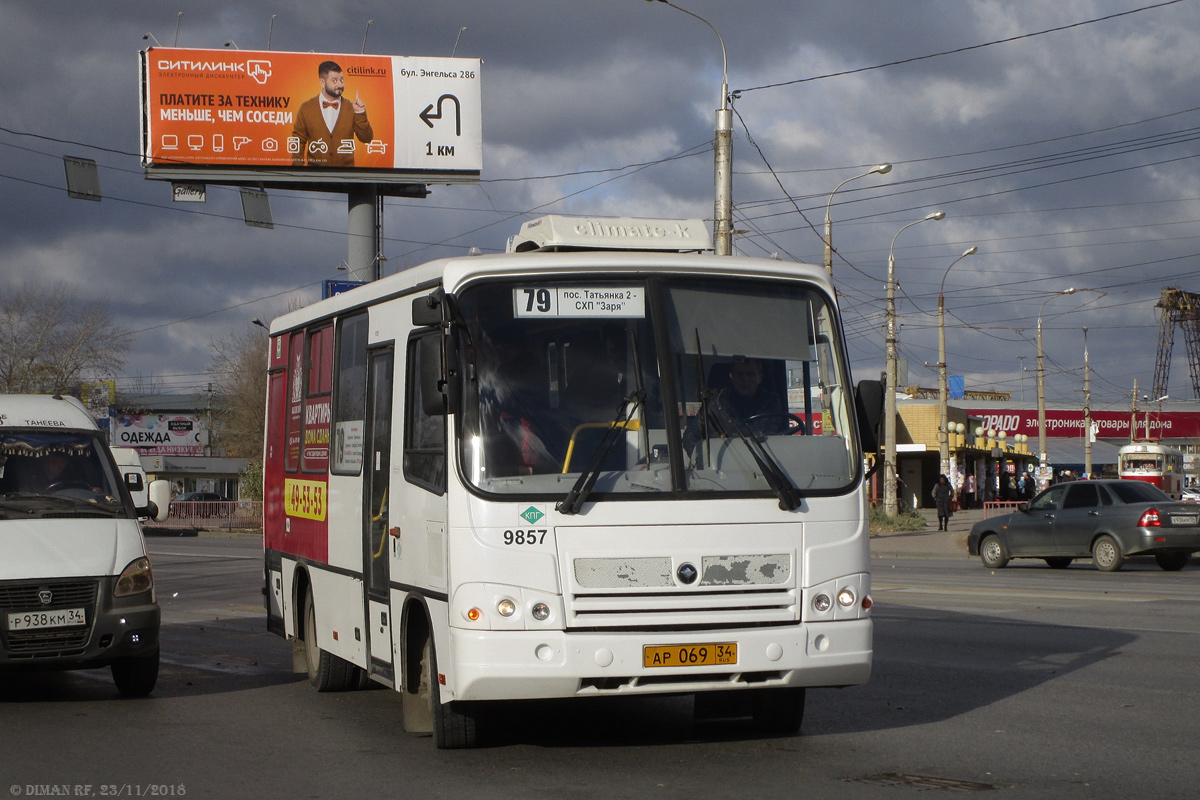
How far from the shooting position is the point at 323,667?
33.1 feet

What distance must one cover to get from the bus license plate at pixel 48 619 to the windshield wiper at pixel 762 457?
4.93 metres

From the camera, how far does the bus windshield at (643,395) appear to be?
23.4ft

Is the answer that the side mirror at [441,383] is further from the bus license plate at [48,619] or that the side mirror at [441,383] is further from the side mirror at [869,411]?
the bus license plate at [48,619]

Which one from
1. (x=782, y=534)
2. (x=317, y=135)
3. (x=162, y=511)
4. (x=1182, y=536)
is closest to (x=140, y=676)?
(x=162, y=511)

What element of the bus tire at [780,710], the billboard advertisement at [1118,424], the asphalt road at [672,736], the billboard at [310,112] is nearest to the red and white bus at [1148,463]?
the billboard at [310,112]

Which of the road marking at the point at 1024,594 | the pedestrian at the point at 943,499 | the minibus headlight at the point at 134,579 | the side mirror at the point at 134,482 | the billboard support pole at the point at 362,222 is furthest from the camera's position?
the billboard support pole at the point at 362,222

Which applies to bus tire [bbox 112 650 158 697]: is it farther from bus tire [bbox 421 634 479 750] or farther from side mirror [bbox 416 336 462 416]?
side mirror [bbox 416 336 462 416]

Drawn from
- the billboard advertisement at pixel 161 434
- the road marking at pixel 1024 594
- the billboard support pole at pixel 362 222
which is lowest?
the road marking at pixel 1024 594

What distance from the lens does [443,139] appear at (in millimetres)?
41656

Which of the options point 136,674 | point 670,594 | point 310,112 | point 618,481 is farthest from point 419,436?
point 310,112

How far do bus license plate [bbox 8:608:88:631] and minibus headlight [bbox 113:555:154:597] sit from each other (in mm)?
287

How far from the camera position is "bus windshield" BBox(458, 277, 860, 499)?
23.4 ft

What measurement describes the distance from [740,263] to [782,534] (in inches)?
63.8

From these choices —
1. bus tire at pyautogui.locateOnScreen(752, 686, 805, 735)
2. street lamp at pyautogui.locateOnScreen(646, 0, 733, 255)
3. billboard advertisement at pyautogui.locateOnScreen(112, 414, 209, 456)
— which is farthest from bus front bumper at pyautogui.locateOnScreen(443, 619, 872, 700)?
billboard advertisement at pyautogui.locateOnScreen(112, 414, 209, 456)
